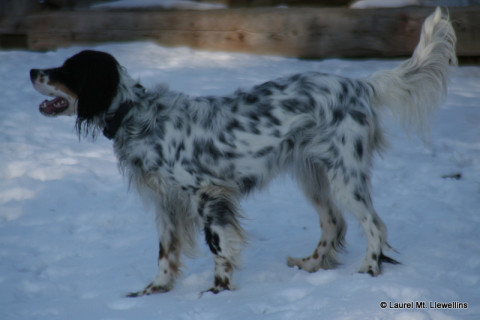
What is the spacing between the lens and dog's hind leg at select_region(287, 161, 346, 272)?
4.35 metres

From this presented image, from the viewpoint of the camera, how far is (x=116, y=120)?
4105 millimetres

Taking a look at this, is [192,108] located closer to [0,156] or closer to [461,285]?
[461,285]

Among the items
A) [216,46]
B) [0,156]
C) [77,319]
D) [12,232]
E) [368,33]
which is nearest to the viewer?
[77,319]

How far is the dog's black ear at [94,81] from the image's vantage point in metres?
4.05

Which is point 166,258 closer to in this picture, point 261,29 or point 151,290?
point 151,290

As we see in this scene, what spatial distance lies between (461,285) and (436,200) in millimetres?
1496

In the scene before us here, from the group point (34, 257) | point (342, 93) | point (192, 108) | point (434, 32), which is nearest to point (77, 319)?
point (34, 257)

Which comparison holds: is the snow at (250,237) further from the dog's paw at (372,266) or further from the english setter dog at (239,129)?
the english setter dog at (239,129)

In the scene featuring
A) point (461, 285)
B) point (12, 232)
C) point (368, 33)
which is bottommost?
point (12, 232)

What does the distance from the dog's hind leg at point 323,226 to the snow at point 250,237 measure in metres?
0.11

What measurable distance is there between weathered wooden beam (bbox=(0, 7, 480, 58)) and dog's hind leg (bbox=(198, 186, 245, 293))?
4570 mm

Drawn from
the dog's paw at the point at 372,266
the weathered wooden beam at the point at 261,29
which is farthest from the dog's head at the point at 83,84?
the weathered wooden beam at the point at 261,29

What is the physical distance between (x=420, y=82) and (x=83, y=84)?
7.02 feet

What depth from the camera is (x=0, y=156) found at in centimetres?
616
